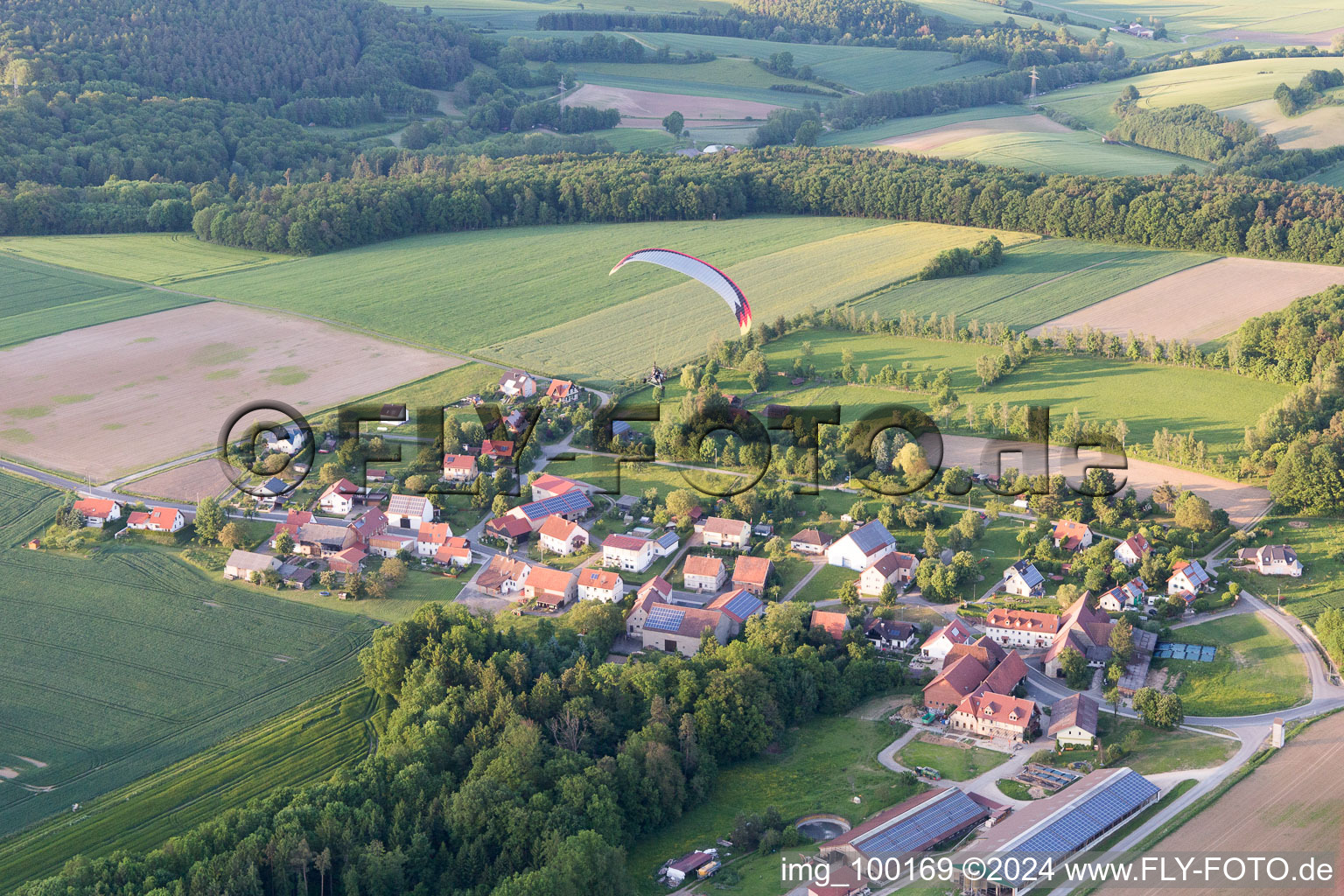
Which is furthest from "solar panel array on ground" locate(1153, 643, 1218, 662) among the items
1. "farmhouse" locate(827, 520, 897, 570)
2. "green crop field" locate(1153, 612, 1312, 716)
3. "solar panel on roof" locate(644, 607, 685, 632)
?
"solar panel on roof" locate(644, 607, 685, 632)

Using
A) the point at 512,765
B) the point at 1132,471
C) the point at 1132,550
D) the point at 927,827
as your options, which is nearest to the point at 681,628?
the point at 512,765

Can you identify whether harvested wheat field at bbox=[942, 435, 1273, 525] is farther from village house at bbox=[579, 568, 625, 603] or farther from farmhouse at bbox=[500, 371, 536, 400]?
farmhouse at bbox=[500, 371, 536, 400]

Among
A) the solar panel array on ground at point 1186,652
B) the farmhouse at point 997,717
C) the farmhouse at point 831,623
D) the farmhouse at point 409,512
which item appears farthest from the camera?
the farmhouse at point 409,512

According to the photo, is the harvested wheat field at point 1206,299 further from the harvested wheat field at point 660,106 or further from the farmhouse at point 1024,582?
the harvested wheat field at point 660,106

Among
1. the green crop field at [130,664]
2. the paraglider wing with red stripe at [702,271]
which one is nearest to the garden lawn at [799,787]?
the green crop field at [130,664]

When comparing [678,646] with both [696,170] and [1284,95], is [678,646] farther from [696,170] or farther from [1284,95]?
[1284,95]

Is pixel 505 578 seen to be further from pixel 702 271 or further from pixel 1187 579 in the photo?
pixel 1187 579
